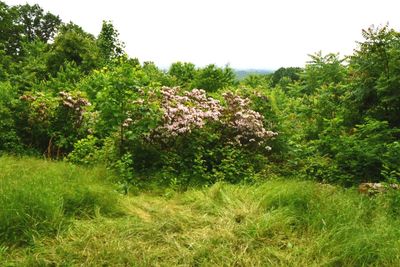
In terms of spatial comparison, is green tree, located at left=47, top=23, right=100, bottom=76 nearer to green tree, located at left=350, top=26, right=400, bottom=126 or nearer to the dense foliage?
the dense foliage

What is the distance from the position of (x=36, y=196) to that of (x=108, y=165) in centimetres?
202

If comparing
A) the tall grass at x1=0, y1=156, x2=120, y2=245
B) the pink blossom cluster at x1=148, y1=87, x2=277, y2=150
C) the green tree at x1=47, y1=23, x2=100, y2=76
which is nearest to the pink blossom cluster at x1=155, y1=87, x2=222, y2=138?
the pink blossom cluster at x1=148, y1=87, x2=277, y2=150

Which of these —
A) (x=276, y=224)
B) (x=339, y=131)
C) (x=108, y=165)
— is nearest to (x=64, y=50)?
(x=108, y=165)

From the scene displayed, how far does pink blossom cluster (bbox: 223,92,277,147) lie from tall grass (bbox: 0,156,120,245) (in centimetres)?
239

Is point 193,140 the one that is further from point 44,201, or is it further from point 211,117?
point 44,201

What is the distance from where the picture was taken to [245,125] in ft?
18.9

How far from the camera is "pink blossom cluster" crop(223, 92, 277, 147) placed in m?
5.75

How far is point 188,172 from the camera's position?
5281 mm

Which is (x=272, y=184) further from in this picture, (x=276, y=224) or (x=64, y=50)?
(x=64, y=50)

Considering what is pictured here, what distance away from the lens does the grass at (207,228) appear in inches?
111

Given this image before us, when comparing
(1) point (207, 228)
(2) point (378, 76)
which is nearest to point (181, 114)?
(1) point (207, 228)

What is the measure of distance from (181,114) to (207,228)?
8.29 feet

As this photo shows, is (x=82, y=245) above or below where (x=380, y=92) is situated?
below

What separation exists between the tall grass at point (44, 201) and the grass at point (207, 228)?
0.01 meters
